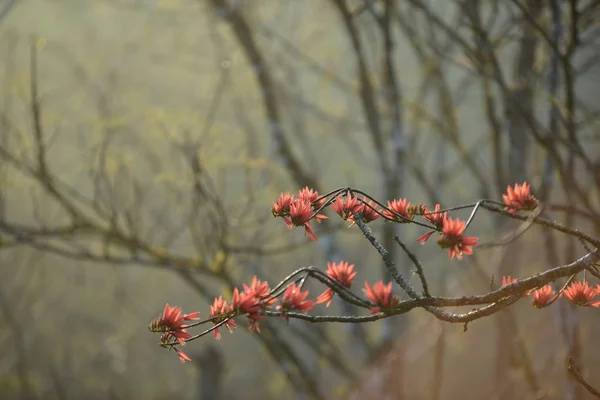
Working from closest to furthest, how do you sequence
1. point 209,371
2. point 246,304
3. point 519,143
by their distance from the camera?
point 246,304 → point 519,143 → point 209,371

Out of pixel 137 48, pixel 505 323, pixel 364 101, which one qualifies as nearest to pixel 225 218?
pixel 364 101

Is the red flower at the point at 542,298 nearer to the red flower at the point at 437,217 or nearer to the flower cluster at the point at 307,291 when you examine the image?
the flower cluster at the point at 307,291

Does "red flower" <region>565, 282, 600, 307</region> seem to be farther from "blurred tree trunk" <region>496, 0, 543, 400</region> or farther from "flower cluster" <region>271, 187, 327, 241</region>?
"blurred tree trunk" <region>496, 0, 543, 400</region>

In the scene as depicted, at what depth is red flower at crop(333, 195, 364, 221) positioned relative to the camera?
131 cm

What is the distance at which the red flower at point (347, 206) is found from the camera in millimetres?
1312

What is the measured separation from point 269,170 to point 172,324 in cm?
465

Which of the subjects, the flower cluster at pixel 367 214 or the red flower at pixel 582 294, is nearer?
the flower cluster at pixel 367 214

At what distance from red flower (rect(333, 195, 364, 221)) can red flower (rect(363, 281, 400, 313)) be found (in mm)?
173

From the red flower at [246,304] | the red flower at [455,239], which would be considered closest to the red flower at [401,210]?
the red flower at [455,239]

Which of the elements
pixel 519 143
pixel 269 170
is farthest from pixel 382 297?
pixel 269 170

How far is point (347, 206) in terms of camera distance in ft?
4.33

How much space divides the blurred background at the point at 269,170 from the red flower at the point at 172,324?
770mm

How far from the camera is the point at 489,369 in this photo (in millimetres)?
12961

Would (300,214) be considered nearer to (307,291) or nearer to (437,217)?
(307,291)
